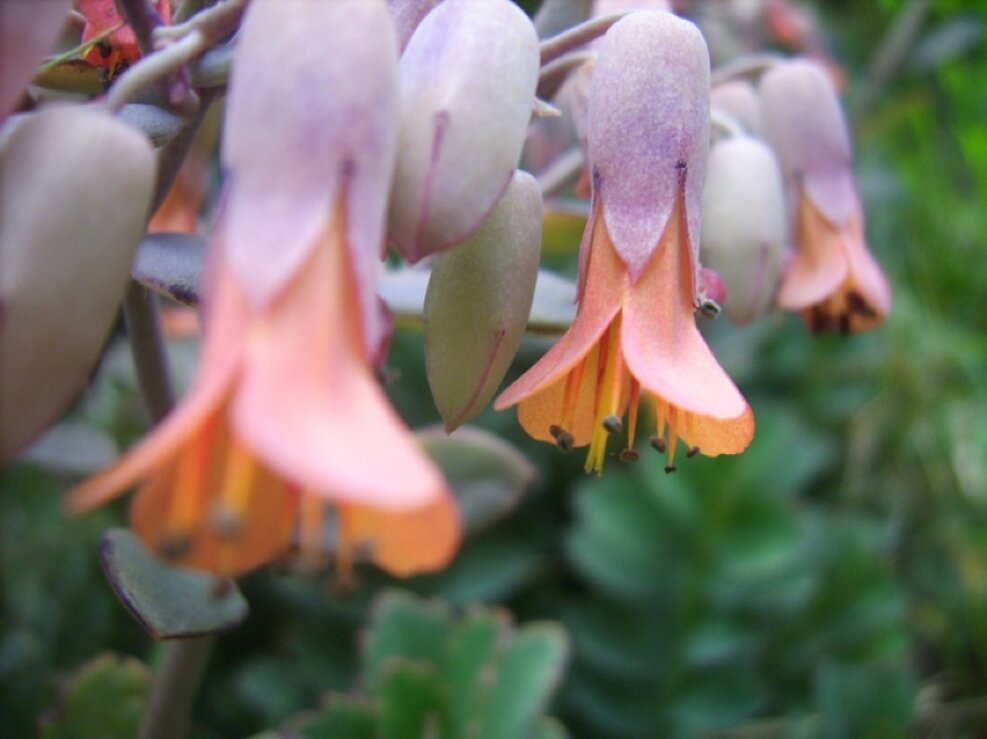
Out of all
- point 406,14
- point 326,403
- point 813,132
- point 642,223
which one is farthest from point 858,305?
point 326,403

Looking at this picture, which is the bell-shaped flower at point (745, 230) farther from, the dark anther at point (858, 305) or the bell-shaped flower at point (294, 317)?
the bell-shaped flower at point (294, 317)

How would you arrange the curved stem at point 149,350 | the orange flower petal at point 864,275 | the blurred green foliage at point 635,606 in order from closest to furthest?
the curved stem at point 149,350
the orange flower petal at point 864,275
the blurred green foliage at point 635,606

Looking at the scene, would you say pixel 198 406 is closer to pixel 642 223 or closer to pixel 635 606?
pixel 642 223

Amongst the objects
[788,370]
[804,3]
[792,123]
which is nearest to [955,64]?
[804,3]

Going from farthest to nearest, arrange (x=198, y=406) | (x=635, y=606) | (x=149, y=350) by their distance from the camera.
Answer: (x=635, y=606) → (x=149, y=350) → (x=198, y=406)

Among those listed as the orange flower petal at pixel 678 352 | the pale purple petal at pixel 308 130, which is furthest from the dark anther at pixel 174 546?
the orange flower petal at pixel 678 352

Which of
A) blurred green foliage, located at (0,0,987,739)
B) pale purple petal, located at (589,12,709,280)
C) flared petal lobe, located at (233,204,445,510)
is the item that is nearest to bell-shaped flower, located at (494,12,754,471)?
pale purple petal, located at (589,12,709,280)
